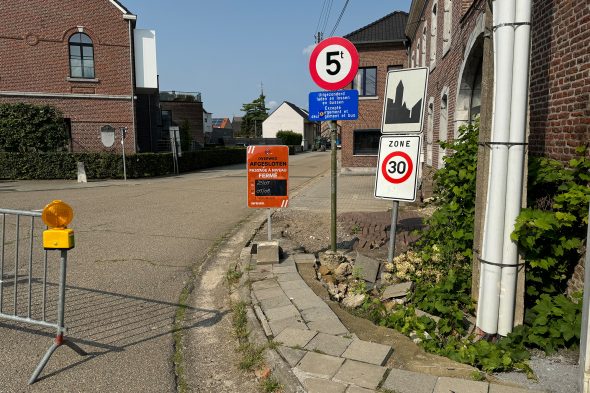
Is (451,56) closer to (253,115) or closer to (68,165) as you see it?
(68,165)

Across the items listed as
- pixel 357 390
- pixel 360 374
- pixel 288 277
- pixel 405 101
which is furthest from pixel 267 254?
pixel 357 390

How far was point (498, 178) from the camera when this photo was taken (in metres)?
3.49

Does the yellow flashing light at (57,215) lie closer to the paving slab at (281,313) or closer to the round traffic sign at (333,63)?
the paving slab at (281,313)

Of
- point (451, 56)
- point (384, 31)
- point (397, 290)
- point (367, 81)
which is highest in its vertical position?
point (384, 31)

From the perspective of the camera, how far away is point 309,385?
291 cm

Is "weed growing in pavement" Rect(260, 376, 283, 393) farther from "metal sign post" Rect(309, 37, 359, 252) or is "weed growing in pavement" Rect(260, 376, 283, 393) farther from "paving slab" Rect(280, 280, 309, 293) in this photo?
"metal sign post" Rect(309, 37, 359, 252)

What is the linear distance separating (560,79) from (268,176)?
3.65 meters

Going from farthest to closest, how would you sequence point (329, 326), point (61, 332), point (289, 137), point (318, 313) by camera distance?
1. point (289, 137)
2. point (318, 313)
3. point (329, 326)
4. point (61, 332)

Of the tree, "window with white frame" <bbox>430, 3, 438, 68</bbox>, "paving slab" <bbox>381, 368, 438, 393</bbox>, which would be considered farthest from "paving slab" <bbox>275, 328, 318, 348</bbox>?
the tree

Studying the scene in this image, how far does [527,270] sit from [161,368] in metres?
3.11

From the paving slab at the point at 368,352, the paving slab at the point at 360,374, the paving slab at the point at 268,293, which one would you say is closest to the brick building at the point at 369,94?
the paving slab at the point at 268,293

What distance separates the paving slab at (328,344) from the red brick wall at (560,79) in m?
2.71

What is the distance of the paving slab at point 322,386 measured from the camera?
284 centimetres

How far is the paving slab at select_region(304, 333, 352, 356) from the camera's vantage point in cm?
337
